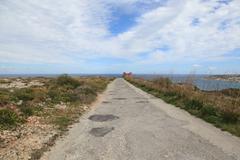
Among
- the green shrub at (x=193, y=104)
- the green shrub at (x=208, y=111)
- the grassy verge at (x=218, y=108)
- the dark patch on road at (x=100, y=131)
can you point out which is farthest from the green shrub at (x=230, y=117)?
the dark patch on road at (x=100, y=131)

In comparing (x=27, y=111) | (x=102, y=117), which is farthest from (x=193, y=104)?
(x=27, y=111)

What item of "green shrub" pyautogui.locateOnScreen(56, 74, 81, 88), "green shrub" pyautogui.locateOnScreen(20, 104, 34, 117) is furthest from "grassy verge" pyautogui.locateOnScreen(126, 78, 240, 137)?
"green shrub" pyautogui.locateOnScreen(56, 74, 81, 88)

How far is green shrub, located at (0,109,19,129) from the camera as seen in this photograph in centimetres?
889

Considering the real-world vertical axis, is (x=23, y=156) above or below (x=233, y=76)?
below

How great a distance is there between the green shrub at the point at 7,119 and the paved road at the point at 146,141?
6.82 feet

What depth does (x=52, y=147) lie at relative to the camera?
6.70 meters

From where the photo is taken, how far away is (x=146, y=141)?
23.2ft

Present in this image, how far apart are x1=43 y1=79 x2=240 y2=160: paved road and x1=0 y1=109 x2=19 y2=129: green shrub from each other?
208cm

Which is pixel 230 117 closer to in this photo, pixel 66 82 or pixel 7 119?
pixel 7 119

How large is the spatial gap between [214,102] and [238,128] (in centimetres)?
379

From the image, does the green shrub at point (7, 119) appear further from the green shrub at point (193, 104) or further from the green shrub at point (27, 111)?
the green shrub at point (193, 104)

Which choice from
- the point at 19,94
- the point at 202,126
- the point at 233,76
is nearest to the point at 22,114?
the point at 19,94

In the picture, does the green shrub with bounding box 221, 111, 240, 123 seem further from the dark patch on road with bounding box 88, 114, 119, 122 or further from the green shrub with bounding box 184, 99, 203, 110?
the dark patch on road with bounding box 88, 114, 119, 122

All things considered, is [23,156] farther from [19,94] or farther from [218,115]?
[19,94]
